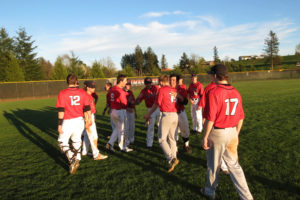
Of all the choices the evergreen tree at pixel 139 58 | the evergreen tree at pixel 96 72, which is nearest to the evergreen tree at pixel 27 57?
the evergreen tree at pixel 96 72

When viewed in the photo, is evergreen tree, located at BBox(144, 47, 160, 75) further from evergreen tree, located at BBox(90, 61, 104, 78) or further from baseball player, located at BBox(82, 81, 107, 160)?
baseball player, located at BBox(82, 81, 107, 160)

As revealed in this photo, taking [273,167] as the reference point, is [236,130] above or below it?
above

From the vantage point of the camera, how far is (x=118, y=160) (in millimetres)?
5172

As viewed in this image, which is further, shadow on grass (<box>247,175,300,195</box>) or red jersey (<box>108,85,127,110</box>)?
red jersey (<box>108,85,127,110</box>)

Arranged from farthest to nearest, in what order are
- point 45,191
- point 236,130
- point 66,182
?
1. point 66,182
2. point 45,191
3. point 236,130

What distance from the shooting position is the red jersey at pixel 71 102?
4.20 m

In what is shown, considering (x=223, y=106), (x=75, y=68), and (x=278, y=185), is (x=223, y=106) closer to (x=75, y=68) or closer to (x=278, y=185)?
(x=278, y=185)

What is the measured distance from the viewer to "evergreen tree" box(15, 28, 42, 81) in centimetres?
5162

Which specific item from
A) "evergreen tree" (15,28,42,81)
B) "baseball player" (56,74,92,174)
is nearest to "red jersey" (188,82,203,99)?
"baseball player" (56,74,92,174)

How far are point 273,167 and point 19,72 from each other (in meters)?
45.6

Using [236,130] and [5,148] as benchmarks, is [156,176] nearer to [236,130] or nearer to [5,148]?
[236,130]

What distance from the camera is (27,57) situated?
53250 millimetres

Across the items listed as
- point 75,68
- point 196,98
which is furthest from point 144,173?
point 75,68

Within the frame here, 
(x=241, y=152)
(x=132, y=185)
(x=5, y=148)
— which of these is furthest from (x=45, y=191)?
(x=241, y=152)
